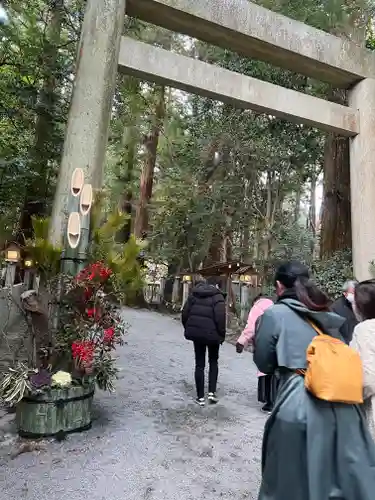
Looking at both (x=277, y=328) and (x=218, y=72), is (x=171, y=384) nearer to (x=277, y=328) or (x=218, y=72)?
(x=277, y=328)

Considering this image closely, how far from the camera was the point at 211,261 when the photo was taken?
15.7 metres

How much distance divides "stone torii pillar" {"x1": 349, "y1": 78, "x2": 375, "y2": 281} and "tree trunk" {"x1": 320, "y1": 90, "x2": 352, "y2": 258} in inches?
94.4

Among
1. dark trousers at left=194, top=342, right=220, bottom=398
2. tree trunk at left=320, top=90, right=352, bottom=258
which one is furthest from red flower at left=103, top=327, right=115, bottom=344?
tree trunk at left=320, top=90, right=352, bottom=258

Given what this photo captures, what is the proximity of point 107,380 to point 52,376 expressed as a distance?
580mm

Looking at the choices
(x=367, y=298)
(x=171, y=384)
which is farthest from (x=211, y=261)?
(x=367, y=298)

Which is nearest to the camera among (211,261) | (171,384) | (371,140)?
(171,384)

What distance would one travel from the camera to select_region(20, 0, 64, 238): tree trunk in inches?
315

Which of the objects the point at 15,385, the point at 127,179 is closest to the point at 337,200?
the point at 15,385

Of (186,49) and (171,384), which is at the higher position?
(186,49)

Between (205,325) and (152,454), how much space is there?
1415mm

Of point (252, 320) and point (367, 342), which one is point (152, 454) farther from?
point (367, 342)

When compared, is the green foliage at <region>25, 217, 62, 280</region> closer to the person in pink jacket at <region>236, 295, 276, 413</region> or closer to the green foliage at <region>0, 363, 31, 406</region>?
the green foliage at <region>0, 363, 31, 406</region>

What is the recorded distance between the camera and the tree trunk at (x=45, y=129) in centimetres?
799

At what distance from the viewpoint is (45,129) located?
851 centimetres
